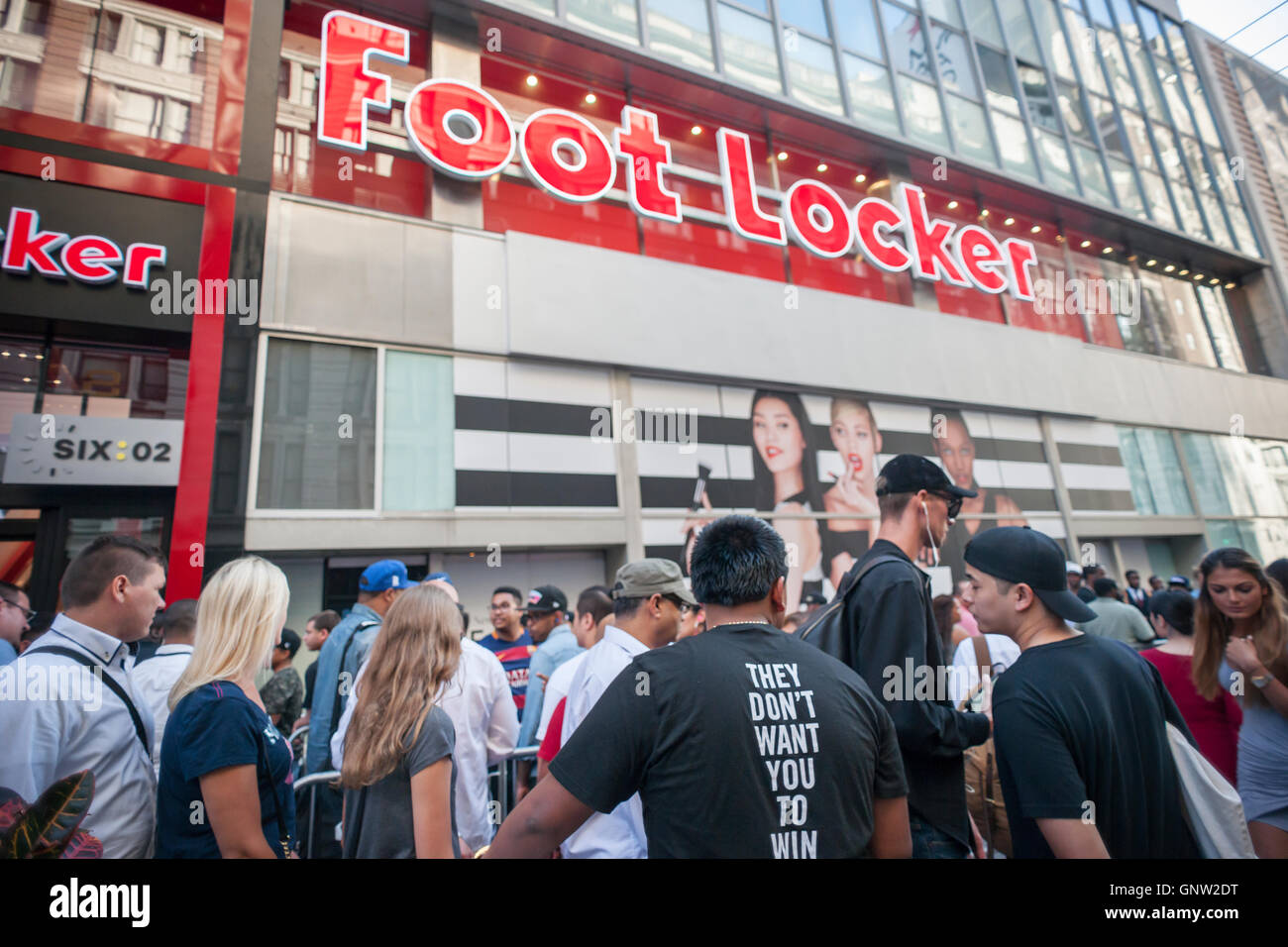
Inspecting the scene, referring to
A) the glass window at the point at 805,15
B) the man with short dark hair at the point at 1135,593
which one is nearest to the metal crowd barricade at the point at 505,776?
the man with short dark hair at the point at 1135,593

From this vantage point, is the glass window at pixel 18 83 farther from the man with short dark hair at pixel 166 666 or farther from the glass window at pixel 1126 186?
the glass window at pixel 1126 186

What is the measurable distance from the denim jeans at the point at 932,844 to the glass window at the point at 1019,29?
2270 centimetres

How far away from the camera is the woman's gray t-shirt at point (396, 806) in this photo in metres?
2.40

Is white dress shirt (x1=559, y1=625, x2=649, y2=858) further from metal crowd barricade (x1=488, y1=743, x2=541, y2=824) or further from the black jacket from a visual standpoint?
metal crowd barricade (x1=488, y1=743, x2=541, y2=824)

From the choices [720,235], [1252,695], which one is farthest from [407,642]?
[720,235]

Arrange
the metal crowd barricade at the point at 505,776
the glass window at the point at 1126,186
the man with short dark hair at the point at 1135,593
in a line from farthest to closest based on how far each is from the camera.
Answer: the glass window at the point at 1126,186 → the man with short dark hair at the point at 1135,593 → the metal crowd barricade at the point at 505,776

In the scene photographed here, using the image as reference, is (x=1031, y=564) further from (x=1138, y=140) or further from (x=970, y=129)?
(x=1138, y=140)

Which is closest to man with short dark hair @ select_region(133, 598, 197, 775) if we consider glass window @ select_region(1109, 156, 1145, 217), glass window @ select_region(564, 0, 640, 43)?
glass window @ select_region(564, 0, 640, 43)

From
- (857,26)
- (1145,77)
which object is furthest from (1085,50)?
(857,26)

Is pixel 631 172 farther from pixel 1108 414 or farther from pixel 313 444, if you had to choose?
pixel 1108 414

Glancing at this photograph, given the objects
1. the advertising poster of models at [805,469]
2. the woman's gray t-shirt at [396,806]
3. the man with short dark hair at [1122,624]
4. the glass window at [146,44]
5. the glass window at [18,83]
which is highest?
the glass window at [146,44]

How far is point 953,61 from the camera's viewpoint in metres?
16.6

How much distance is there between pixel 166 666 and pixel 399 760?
2.29 m
